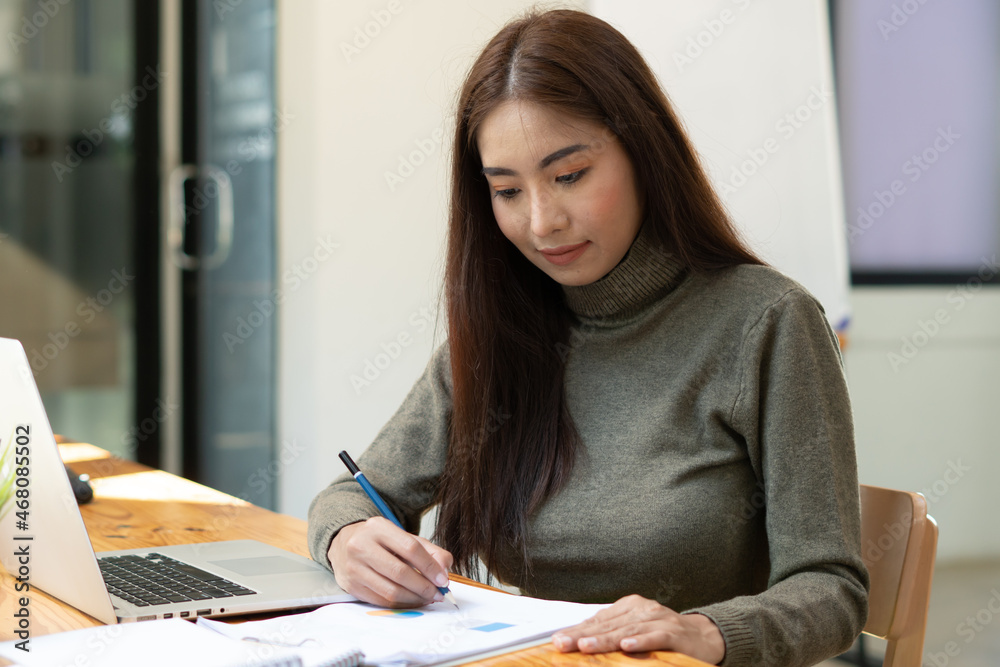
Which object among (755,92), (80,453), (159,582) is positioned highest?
(755,92)

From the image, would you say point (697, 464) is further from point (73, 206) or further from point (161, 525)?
point (73, 206)

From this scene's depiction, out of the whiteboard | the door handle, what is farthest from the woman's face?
the door handle

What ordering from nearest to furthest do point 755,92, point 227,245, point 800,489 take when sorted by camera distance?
point 800,489 < point 755,92 < point 227,245

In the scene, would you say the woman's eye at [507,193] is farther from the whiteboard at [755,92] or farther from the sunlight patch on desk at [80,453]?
the whiteboard at [755,92]

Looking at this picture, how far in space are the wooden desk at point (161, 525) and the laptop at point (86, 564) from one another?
3 centimetres

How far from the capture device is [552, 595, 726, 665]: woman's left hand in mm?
720

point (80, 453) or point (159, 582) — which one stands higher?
point (159, 582)

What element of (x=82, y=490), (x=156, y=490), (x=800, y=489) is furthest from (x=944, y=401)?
(x=82, y=490)

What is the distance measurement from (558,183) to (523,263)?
0.69 ft

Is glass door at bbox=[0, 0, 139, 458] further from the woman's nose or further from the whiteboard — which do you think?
the woman's nose

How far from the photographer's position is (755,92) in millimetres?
2582

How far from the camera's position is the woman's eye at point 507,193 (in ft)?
3.74

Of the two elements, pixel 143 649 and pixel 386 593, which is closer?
pixel 143 649

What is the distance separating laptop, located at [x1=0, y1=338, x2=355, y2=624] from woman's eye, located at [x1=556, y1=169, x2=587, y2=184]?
1.65 feet
